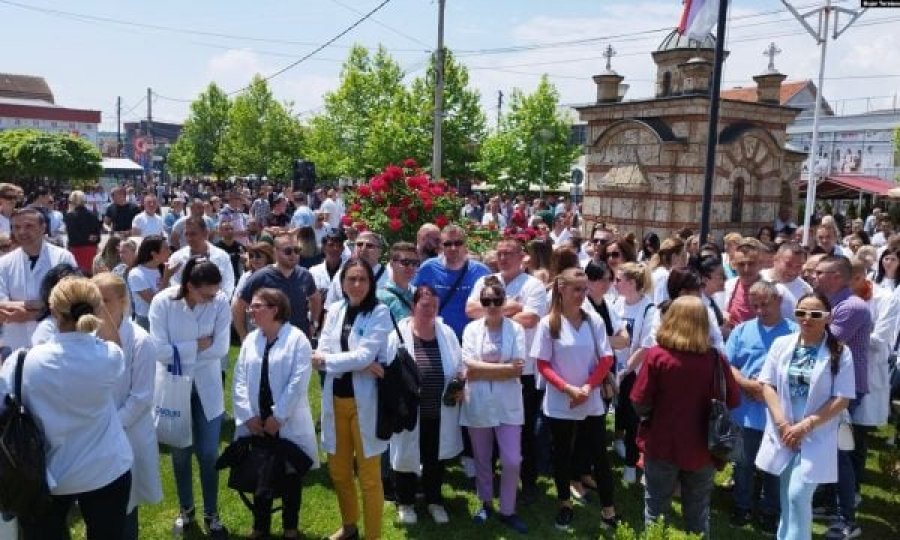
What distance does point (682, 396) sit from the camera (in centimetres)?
405

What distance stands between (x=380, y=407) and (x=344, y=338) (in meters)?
0.52

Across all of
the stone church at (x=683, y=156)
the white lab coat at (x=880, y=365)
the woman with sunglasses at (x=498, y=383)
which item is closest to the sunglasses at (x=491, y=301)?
the woman with sunglasses at (x=498, y=383)

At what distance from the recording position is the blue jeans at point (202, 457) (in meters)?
4.66

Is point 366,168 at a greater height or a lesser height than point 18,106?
lesser

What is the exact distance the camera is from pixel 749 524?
527cm

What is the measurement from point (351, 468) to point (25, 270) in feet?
10.2

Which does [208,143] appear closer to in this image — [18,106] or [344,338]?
[18,106]

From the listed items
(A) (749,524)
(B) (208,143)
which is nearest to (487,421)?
(A) (749,524)

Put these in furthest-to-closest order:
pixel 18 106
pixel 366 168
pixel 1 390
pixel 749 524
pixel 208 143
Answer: pixel 18 106 < pixel 208 143 < pixel 366 168 < pixel 749 524 < pixel 1 390

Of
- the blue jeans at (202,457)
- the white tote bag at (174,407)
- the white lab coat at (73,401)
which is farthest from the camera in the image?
the blue jeans at (202,457)

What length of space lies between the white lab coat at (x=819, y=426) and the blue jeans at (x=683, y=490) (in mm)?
499

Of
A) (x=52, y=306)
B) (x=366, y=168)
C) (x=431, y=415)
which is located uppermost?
(x=366, y=168)

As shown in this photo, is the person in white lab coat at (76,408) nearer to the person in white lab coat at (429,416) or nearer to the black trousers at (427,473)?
the person in white lab coat at (429,416)

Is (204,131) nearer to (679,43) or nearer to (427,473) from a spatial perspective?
(679,43)
